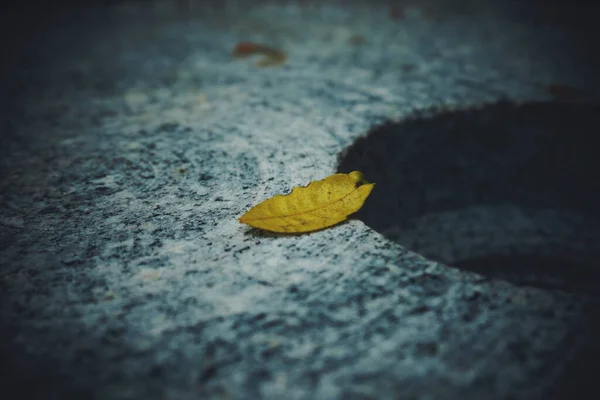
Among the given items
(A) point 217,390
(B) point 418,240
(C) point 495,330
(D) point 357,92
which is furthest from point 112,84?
(C) point 495,330

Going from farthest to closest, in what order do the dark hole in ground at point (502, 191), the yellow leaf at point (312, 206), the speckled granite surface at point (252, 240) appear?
1. the dark hole in ground at point (502, 191)
2. the yellow leaf at point (312, 206)
3. the speckled granite surface at point (252, 240)

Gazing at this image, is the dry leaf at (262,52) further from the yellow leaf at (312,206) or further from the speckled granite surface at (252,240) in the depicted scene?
the yellow leaf at (312,206)

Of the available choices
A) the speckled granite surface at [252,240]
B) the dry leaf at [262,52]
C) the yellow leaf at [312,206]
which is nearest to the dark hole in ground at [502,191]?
the speckled granite surface at [252,240]

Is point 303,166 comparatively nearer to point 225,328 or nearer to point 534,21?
point 225,328

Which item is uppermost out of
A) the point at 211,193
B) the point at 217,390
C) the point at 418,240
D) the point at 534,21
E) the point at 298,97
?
the point at 534,21

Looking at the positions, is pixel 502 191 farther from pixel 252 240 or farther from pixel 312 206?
pixel 252 240

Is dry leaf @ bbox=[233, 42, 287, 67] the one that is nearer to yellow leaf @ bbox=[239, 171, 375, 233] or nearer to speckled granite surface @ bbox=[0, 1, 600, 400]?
speckled granite surface @ bbox=[0, 1, 600, 400]
